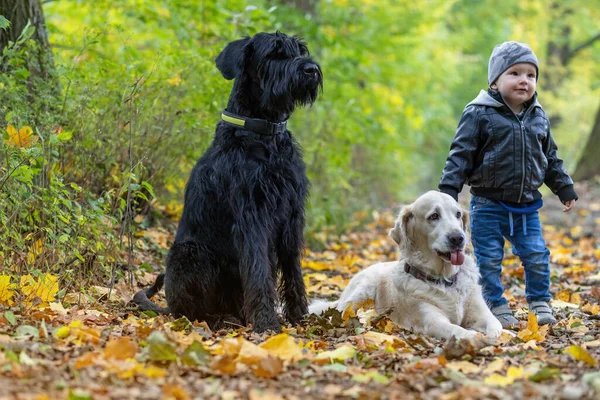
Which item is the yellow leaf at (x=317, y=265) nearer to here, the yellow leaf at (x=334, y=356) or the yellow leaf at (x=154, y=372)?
the yellow leaf at (x=334, y=356)

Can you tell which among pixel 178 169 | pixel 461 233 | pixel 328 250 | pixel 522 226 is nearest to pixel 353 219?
pixel 328 250

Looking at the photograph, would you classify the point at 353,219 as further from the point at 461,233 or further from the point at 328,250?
the point at 461,233

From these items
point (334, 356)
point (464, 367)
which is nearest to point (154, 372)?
point (334, 356)

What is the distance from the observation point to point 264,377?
307 cm

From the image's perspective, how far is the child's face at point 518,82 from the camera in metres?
5.10

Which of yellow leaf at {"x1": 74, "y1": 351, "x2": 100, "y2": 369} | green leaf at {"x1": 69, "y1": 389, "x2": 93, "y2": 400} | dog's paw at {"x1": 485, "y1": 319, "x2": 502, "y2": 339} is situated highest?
green leaf at {"x1": 69, "y1": 389, "x2": 93, "y2": 400}

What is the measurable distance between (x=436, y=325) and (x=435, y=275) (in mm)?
410

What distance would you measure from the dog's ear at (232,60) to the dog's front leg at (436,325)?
1.97 meters

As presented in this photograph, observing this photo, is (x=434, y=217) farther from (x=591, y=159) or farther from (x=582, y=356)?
(x=591, y=159)

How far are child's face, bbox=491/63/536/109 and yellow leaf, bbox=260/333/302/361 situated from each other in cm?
280

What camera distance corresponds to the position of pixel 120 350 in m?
3.15

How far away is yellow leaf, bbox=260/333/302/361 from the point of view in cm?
333

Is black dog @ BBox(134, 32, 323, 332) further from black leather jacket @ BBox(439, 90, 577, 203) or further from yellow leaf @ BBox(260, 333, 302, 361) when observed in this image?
black leather jacket @ BBox(439, 90, 577, 203)

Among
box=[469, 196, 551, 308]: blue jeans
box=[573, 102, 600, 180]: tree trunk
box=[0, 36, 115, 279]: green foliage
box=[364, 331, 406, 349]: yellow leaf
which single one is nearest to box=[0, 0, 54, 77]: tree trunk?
box=[0, 36, 115, 279]: green foliage
